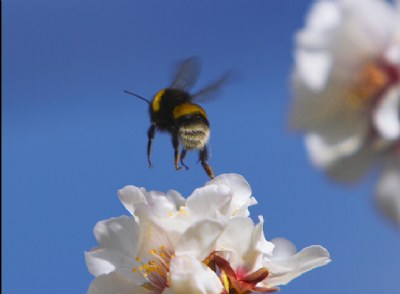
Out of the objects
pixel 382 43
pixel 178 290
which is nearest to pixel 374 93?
pixel 382 43

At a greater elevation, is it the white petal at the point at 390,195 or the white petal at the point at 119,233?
the white petal at the point at 119,233

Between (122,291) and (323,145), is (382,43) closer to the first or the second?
(323,145)

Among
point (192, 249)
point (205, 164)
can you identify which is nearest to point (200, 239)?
point (192, 249)

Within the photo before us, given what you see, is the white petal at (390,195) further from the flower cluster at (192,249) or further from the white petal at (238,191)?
the white petal at (238,191)

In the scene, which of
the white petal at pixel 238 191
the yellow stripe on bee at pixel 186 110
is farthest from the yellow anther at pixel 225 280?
the yellow stripe on bee at pixel 186 110

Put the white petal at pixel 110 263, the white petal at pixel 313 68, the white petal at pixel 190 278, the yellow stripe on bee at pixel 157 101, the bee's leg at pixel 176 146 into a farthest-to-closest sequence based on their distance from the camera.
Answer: the yellow stripe on bee at pixel 157 101, the bee's leg at pixel 176 146, the white petal at pixel 110 263, the white petal at pixel 190 278, the white petal at pixel 313 68

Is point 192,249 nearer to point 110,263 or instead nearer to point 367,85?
point 110,263
